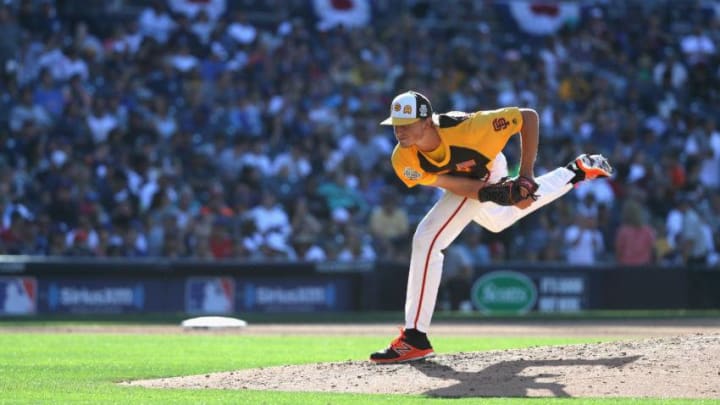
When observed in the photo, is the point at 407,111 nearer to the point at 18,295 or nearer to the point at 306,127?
the point at 18,295

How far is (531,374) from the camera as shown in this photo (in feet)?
29.9

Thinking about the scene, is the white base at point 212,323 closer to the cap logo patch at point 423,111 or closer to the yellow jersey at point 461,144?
the yellow jersey at point 461,144

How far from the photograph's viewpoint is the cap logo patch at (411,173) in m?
9.91

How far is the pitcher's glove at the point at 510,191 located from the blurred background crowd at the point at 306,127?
36.0 ft

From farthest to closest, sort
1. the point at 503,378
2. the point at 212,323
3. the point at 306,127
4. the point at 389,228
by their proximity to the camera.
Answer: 1. the point at 306,127
2. the point at 389,228
3. the point at 212,323
4. the point at 503,378

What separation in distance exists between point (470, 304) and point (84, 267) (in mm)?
6404

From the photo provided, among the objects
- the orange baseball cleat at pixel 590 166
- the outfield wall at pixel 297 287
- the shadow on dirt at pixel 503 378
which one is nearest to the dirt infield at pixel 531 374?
the shadow on dirt at pixel 503 378

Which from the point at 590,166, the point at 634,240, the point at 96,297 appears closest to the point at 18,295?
the point at 96,297

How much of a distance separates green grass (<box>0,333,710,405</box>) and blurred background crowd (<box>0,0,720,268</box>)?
5670 mm

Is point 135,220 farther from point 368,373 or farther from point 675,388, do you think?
point 675,388

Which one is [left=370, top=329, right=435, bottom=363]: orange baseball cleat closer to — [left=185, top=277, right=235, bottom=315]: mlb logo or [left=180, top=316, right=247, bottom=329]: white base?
[left=180, top=316, right=247, bottom=329]: white base

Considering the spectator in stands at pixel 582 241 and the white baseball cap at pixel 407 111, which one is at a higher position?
the white baseball cap at pixel 407 111

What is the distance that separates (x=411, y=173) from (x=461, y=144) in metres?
0.45

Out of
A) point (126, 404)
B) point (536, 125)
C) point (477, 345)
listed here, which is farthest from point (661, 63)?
point (126, 404)
